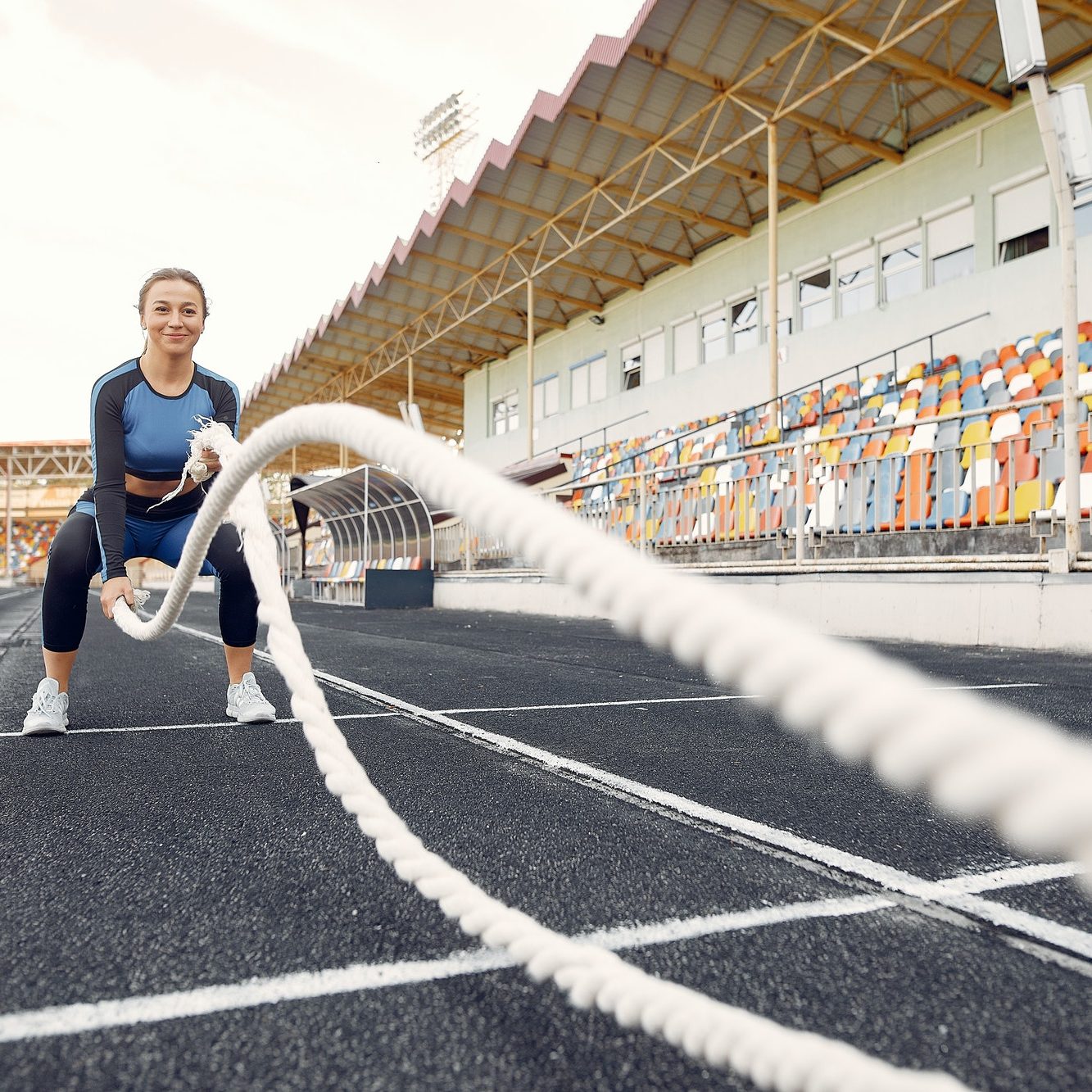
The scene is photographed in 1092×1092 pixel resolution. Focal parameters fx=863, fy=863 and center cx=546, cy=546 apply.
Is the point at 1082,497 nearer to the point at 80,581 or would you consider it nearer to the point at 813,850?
the point at 813,850

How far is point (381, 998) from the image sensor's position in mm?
1053

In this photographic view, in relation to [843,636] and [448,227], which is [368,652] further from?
[448,227]

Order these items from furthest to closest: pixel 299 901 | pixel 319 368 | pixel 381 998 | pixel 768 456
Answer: pixel 319 368 < pixel 768 456 < pixel 299 901 < pixel 381 998

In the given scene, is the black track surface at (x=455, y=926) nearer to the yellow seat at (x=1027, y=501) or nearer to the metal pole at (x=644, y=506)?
the yellow seat at (x=1027, y=501)

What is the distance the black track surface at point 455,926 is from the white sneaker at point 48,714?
93 mm

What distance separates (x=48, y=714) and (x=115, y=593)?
55 centimetres

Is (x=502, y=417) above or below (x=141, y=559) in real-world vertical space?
above

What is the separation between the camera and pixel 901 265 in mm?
15109

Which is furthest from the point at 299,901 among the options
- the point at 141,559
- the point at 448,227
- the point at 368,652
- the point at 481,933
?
the point at 448,227

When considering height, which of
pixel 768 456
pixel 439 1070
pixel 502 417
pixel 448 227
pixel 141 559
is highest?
pixel 448 227

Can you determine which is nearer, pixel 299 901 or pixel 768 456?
pixel 299 901

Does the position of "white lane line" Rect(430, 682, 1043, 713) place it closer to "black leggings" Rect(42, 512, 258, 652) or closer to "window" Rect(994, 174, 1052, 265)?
"black leggings" Rect(42, 512, 258, 652)

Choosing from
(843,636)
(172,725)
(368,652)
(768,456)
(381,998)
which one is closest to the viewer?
(381,998)

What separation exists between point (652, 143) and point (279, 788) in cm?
1472
